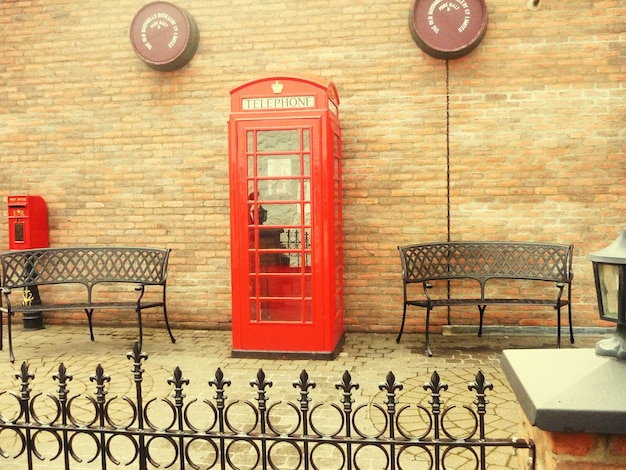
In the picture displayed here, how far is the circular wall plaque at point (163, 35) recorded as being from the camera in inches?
269

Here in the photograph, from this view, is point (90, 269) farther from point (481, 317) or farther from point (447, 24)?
point (447, 24)

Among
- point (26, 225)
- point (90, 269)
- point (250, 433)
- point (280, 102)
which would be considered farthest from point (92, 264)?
point (250, 433)

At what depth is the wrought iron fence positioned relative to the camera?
2529 mm

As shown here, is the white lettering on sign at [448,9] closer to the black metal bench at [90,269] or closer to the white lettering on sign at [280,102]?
the white lettering on sign at [280,102]

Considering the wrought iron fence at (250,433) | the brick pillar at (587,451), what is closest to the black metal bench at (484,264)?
the wrought iron fence at (250,433)

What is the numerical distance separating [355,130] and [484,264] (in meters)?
2.16

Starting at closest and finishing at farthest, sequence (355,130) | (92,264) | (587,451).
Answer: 1. (587,451)
2. (355,130)
3. (92,264)

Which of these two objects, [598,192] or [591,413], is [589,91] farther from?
[591,413]

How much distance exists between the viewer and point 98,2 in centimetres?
714

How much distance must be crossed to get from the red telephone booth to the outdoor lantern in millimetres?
3551

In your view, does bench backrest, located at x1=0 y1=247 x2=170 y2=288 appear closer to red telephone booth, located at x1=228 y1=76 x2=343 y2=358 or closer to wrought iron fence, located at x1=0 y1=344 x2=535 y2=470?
red telephone booth, located at x1=228 y1=76 x2=343 y2=358

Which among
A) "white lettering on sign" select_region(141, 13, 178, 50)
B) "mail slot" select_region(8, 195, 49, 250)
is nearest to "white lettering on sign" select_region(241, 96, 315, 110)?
"white lettering on sign" select_region(141, 13, 178, 50)

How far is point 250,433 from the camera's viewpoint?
270cm

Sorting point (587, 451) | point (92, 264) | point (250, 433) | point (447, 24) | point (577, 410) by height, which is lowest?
point (250, 433)
